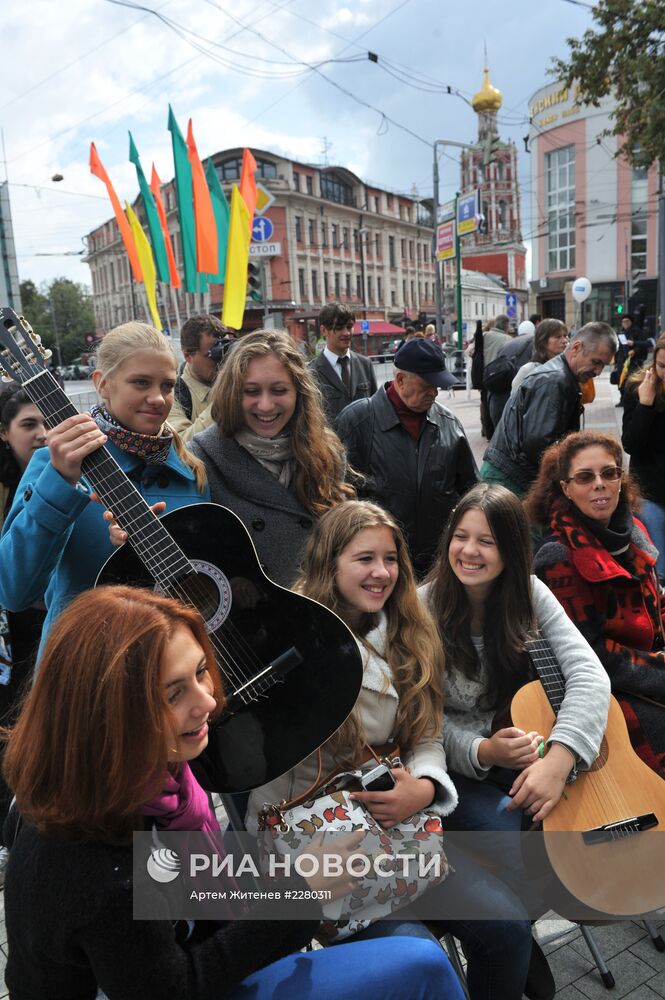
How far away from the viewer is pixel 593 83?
9.78 meters

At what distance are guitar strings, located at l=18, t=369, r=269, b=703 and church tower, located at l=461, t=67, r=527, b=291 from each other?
71516 millimetres

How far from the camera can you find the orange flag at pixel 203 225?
429 inches

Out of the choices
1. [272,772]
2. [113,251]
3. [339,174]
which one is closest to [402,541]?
[272,772]

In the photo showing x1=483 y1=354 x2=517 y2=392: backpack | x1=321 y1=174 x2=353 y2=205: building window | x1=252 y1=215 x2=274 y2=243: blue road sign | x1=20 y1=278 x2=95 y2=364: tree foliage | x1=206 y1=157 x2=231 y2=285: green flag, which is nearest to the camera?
x1=483 y1=354 x2=517 y2=392: backpack

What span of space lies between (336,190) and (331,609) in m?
65.1

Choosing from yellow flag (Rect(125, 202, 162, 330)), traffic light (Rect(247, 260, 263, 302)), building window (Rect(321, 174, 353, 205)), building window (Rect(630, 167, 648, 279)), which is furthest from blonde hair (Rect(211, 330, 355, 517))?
building window (Rect(321, 174, 353, 205))

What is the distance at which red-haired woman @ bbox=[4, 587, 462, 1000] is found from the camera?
3.99 feet

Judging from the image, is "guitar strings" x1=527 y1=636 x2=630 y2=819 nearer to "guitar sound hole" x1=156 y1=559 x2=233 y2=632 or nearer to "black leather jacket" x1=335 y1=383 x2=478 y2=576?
"guitar sound hole" x1=156 y1=559 x2=233 y2=632

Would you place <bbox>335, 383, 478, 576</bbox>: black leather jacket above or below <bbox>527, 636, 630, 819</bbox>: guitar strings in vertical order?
above

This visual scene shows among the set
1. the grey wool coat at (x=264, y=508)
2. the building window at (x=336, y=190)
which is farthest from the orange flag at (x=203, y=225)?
the building window at (x=336, y=190)

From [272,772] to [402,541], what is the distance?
0.85 metres

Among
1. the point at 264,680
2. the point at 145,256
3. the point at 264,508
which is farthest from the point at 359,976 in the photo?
the point at 145,256

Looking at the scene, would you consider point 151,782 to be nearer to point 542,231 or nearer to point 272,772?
point 272,772

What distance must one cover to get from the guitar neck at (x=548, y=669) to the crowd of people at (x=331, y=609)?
0.11 ft
